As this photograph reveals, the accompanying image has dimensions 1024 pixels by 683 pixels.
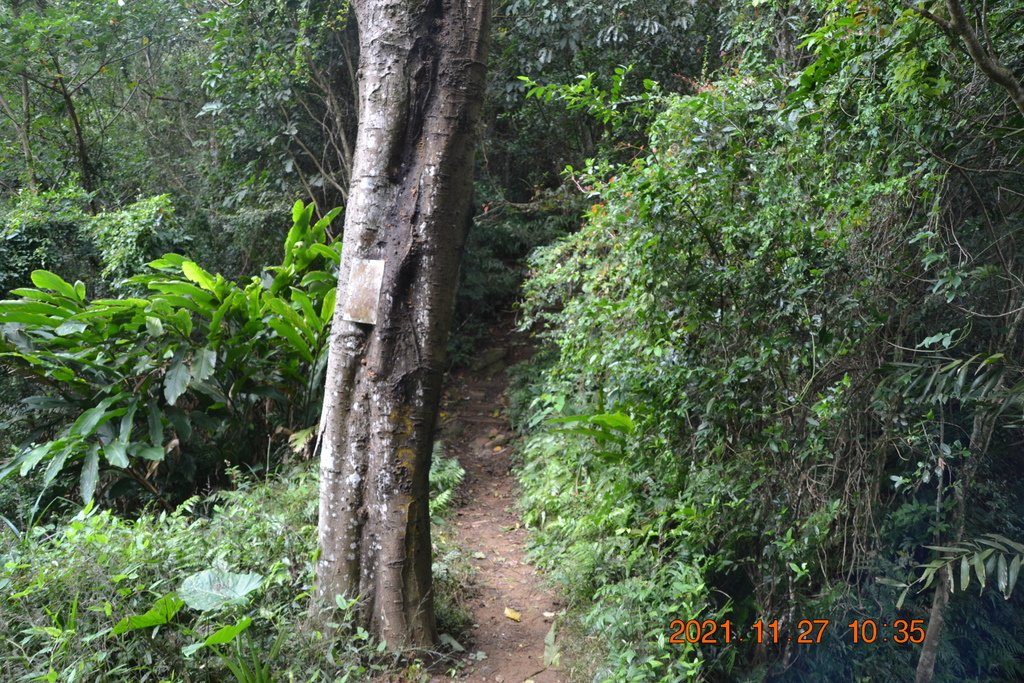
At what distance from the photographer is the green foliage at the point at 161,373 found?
202 inches

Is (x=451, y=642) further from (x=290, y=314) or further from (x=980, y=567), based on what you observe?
(x=290, y=314)

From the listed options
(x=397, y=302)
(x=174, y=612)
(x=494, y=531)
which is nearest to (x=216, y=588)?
(x=174, y=612)

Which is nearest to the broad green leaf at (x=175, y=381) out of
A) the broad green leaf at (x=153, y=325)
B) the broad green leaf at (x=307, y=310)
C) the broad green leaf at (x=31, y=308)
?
the broad green leaf at (x=153, y=325)

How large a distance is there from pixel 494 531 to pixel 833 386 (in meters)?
2.87

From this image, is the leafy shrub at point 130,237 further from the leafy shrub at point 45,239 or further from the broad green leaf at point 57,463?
the broad green leaf at point 57,463

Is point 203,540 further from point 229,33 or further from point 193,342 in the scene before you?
point 229,33

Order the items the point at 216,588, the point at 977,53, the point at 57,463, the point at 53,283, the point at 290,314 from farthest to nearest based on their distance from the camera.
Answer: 1. the point at 290,314
2. the point at 53,283
3. the point at 57,463
4. the point at 216,588
5. the point at 977,53

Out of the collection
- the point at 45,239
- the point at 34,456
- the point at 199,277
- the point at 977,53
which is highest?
the point at 977,53

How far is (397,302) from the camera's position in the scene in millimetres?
3451

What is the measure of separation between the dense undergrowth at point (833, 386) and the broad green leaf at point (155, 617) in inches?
72.8

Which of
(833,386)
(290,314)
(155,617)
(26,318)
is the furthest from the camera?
(290,314)

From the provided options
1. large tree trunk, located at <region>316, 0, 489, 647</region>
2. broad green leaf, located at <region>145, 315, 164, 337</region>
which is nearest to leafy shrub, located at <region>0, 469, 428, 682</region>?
large tree trunk, located at <region>316, 0, 489, 647</region>

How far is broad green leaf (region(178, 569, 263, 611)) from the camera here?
3059mm
